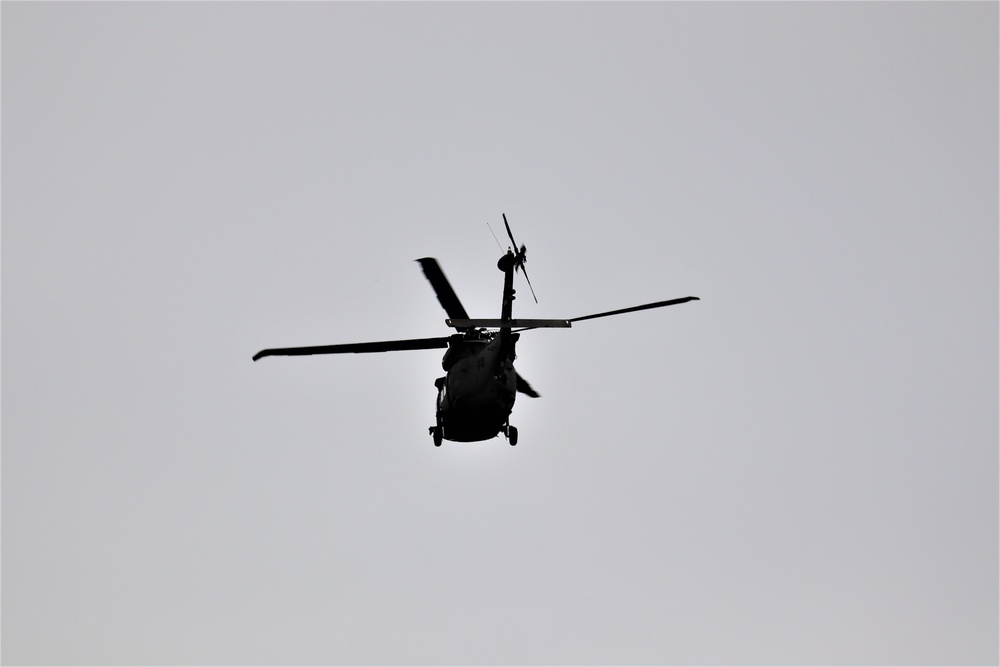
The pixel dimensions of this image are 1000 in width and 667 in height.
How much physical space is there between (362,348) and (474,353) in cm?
366

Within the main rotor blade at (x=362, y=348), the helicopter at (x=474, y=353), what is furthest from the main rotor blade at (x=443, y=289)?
the main rotor blade at (x=362, y=348)

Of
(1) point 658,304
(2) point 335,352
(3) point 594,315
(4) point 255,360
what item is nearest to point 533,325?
(3) point 594,315

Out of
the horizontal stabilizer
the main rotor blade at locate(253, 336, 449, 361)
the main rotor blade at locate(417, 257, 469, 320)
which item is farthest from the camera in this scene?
the main rotor blade at locate(253, 336, 449, 361)

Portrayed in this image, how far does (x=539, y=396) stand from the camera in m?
38.2

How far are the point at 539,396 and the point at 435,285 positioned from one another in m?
8.81

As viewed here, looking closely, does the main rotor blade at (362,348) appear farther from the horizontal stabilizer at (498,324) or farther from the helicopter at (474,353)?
the horizontal stabilizer at (498,324)

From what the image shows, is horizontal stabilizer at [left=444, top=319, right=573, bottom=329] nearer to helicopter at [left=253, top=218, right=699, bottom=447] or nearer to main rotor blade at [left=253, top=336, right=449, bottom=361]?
helicopter at [left=253, top=218, right=699, bottom=447]

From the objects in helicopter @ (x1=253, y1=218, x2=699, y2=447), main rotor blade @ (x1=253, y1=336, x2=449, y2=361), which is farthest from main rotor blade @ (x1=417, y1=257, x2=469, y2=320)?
main rotor blade @ (x1=253, y1=336, x2=449, y2=361)

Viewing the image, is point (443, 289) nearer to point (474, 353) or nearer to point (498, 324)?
point (498, 324)

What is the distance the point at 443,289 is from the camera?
31.2 meters

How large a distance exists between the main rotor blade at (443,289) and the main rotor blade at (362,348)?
5.73 feet

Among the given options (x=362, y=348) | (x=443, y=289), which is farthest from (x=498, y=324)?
(x=362, y=348)

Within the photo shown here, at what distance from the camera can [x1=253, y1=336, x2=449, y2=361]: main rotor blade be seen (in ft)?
105

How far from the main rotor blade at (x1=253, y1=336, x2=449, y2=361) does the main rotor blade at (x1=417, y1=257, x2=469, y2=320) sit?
1748mm
